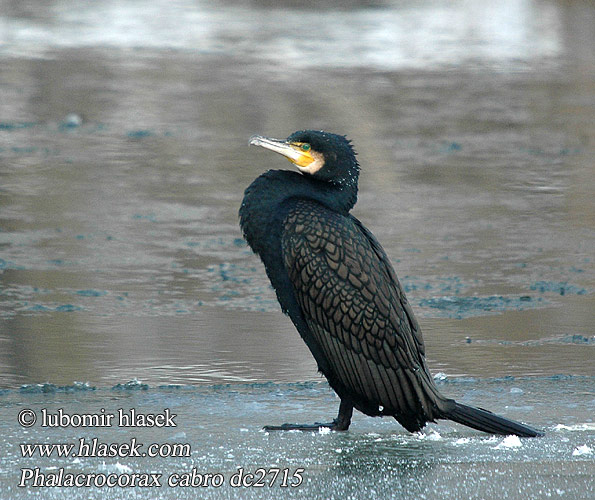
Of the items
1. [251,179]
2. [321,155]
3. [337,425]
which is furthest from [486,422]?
[251,179]

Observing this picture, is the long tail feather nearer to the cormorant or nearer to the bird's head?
the cormorant

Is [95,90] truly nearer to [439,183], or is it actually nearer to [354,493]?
[439,183]

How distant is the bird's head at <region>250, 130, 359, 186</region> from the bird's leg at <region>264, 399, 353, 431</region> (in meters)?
0.78

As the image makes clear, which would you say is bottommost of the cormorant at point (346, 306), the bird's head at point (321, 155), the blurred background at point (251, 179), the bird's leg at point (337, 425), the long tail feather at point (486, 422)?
the blurred background at point (251, 179)

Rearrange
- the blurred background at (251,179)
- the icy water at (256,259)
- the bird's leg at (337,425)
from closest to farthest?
the icy water at (256,259), the bird's leg at (337,425), the blurred background at (251,179)

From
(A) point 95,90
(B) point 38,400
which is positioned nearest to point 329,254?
(B) point 38,400

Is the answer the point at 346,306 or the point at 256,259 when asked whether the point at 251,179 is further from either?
the point at 346,306

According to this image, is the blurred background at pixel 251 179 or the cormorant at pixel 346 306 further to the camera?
the blurred background at pixel 251 179

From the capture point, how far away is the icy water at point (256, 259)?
4.05 metres

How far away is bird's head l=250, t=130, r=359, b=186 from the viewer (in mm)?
4324

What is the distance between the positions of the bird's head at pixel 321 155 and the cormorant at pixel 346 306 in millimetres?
11

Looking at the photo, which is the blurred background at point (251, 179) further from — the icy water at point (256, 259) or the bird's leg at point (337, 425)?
the bird's leg at point (337, 425)

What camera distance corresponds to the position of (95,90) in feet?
41.0

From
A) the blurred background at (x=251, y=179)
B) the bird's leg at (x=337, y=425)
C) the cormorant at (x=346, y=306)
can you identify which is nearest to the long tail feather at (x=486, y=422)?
the cormorant at (x=346, y=306)
